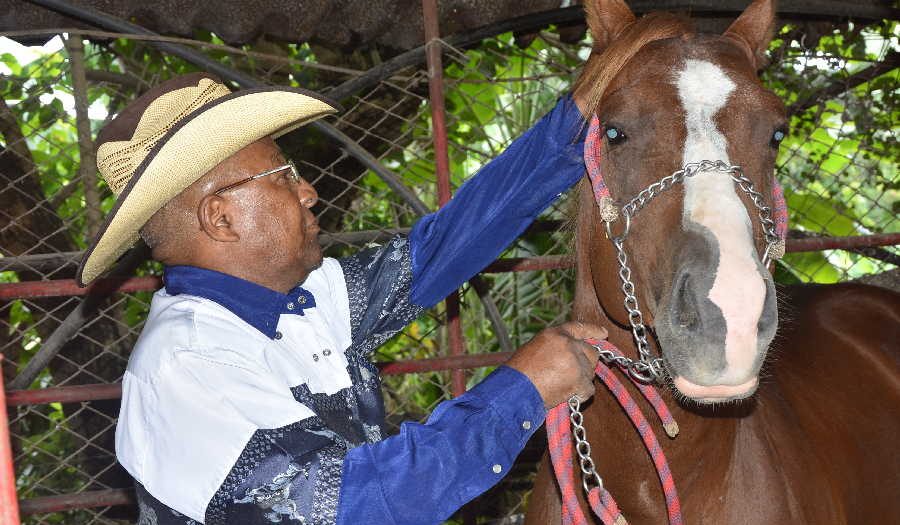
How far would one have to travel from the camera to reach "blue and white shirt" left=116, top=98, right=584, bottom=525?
159 cm

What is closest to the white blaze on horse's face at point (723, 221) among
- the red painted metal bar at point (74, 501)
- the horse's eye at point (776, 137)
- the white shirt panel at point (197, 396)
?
the horse's eye at point (776, 137)

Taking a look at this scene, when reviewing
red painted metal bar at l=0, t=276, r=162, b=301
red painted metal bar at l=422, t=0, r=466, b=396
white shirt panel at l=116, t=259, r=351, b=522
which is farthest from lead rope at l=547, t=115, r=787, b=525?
red painted metal bar at l=0, t=276, r=162, b=301

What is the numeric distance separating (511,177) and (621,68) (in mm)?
421

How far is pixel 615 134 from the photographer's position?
1996 mm

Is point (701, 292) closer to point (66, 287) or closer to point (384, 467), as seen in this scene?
point (384, 467)

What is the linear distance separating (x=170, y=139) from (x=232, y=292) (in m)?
0.36

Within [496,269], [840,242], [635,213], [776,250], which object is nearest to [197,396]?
[635,213]

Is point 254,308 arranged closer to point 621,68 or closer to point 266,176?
point 266,176

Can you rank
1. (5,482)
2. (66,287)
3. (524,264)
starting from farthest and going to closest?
(524,264)
(66,287)
(5,482)

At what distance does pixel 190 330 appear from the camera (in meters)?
1.82

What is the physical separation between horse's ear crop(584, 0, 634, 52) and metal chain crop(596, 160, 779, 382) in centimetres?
55

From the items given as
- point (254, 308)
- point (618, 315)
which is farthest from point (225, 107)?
point (618, 315)

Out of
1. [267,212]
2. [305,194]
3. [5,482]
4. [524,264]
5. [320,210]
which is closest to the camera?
[5,482]

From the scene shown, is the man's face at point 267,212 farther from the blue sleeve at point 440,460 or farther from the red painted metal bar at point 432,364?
the red painted metal bar at point 432,364
